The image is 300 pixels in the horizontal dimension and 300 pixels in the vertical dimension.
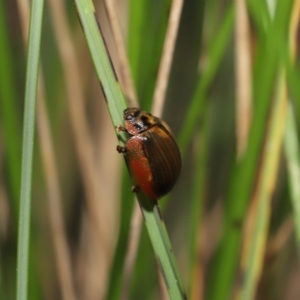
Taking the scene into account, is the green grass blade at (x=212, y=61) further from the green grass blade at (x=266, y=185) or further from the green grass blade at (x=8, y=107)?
the green grass blade at (x=8, y=107)

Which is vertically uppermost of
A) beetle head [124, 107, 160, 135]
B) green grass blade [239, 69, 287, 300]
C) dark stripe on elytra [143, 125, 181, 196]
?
beetle head [124, 107, 160, 135]

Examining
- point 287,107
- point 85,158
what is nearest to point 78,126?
point 85,158

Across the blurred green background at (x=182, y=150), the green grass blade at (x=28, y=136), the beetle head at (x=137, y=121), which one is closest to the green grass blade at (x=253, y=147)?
the blurred green background at (x=182, y=150)

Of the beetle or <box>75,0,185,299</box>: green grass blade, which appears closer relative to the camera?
<box>75,0,185,299</box>: green grass blade

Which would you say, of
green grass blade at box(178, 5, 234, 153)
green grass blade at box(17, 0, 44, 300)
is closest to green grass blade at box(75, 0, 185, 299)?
green grass blade at box(17, 0, 44, 300)

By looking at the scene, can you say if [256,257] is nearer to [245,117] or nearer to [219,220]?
[245,117]

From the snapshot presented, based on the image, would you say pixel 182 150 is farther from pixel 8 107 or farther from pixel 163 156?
pixel 8 107

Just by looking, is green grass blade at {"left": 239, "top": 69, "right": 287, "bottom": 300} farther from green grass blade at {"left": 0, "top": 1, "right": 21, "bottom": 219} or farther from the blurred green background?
green grass blade at {"left": 0, "top": 1, "right": 21, "bottom": 219}
